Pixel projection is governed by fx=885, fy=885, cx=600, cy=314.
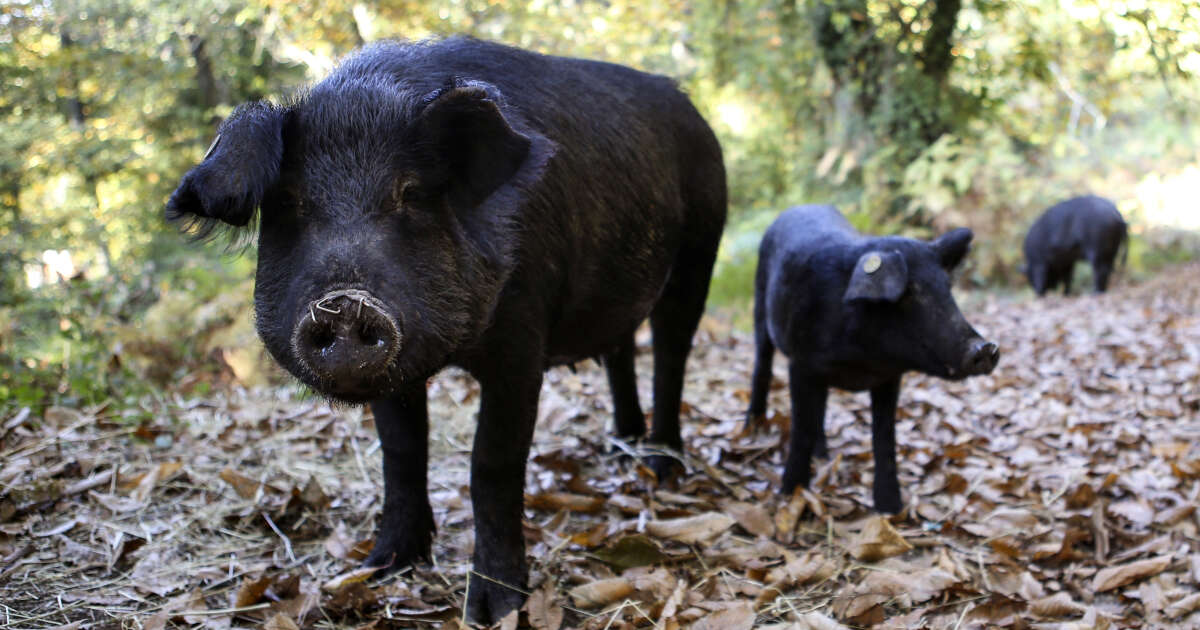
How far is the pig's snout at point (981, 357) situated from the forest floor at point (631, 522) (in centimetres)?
75

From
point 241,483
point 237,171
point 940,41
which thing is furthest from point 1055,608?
point 940,41

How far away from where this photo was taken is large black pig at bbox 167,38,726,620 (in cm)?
237

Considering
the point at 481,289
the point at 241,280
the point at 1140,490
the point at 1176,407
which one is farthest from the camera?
the point at 241,280

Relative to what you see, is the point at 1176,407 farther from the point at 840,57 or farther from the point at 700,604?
the point at 840,57

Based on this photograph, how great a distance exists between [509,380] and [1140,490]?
3.28 meters

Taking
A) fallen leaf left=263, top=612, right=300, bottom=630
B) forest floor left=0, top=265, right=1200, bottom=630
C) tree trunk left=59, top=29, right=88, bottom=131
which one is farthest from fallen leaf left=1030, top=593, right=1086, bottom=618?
tree trunk left=59, top=29, right=88, bottom=131

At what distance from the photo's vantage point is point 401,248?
7.99 feet

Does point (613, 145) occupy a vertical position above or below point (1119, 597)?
above

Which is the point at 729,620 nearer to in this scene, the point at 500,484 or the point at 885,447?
the point at 500,484

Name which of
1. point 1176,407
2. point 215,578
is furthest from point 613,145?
point 1176,407

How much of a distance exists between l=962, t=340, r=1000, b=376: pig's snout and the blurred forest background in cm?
425

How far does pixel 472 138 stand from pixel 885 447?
261cm

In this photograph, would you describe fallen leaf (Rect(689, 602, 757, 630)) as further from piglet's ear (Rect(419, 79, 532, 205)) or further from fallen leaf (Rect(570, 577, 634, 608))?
piglet's ear (Rect(419, 79, 532, 205))

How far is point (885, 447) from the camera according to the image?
4.19 meters
